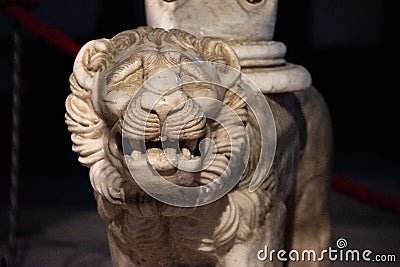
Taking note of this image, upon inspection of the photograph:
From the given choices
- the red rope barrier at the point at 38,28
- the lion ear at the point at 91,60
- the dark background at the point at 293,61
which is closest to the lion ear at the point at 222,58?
the lion ear at the point at 91,60

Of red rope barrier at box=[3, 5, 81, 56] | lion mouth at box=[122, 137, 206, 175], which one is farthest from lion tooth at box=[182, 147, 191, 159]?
red rope barrier at box=[3, 5, 81, 56]

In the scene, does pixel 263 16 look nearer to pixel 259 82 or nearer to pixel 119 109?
pixel 259 82

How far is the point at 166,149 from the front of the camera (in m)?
1.51

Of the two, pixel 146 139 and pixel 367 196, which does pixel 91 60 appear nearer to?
pixel 146 139

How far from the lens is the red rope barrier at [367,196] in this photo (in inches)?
97.2

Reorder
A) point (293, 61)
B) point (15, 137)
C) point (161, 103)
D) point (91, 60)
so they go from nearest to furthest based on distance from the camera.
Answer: point (161, 103) → point (91, 60) → point (15, 137) → point (293, 61)

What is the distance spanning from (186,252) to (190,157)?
0.27m

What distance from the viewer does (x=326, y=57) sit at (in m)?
3.89

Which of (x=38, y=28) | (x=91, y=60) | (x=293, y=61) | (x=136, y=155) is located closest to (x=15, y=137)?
(x=38, y=28)

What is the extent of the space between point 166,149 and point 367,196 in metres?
1.07

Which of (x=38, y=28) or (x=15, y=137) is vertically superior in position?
(x=38, y=28)

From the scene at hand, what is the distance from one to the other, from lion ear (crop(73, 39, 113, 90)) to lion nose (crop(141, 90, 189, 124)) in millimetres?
153

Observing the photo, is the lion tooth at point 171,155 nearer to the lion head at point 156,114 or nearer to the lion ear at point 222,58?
the lion head at point 156,114

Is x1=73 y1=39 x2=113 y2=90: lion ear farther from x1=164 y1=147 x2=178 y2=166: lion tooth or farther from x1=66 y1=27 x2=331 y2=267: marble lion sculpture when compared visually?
x1=164 y1=147 x2=178 y2=166: lion tooth
